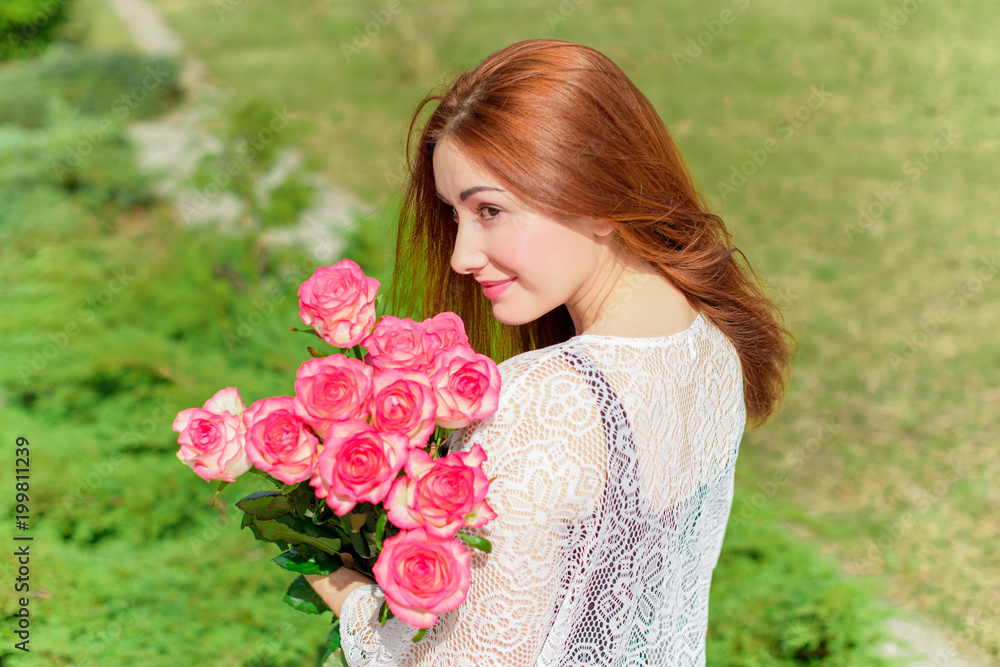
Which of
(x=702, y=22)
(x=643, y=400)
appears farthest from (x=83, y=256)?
(x=702, y=22)

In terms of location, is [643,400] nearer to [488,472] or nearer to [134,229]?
[488,472]

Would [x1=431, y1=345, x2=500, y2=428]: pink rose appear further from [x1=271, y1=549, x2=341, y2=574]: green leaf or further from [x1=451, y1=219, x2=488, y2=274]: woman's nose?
[x1=271, y1=549, x2=341, y2=574]: green leaf

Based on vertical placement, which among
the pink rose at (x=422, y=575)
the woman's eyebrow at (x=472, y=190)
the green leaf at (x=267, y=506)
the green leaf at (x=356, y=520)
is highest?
the woman's eyebrow at (x=472, y=190)

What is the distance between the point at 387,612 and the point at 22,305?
4.79 meters

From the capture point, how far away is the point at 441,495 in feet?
4.08

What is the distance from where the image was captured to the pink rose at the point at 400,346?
1394mm

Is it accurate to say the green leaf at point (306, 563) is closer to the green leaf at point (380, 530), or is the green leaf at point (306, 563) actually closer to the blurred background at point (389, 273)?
the green leaf at point (380, 530)

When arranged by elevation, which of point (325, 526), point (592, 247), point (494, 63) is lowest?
point (325, 526)

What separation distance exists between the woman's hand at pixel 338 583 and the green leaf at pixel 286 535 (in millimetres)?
84

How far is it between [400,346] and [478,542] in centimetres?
36

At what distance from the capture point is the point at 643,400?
1511mm

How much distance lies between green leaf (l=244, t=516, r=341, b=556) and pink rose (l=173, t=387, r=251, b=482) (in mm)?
204

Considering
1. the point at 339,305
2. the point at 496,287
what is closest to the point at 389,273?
the point at 496,287

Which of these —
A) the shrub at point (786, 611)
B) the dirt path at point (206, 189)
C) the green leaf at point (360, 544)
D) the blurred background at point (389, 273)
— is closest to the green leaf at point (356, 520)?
the green leaf at point (360, 544)
